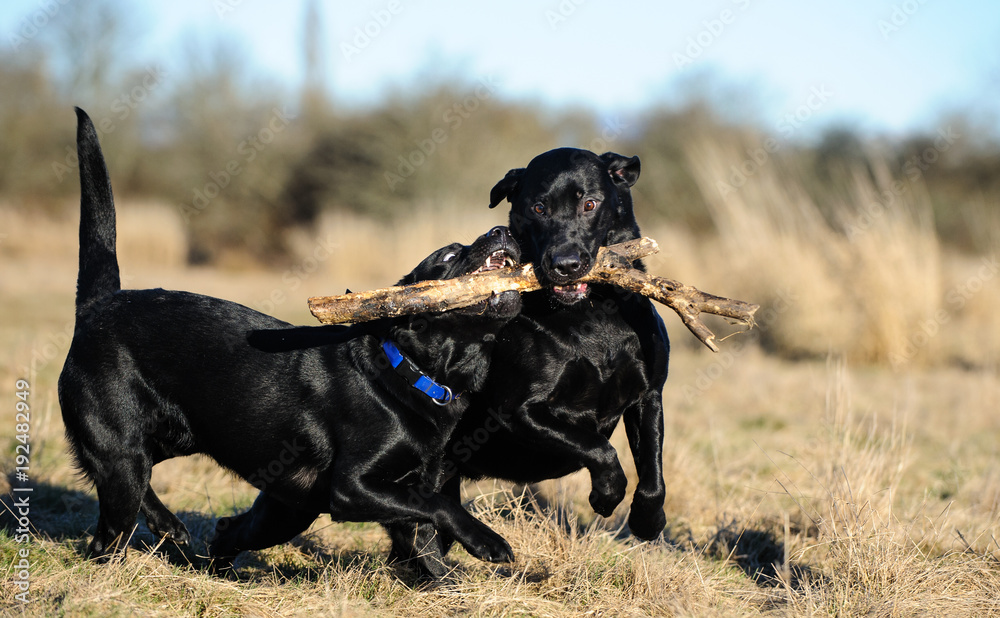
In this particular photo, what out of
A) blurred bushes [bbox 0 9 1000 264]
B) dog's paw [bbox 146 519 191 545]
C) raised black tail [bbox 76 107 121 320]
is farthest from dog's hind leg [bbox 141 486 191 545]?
blurred bushes [bbox 0 9 1000 264]

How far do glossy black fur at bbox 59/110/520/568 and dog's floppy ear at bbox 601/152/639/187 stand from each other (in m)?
0.67

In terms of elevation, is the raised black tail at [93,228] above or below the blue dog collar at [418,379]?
above

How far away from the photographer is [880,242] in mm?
8688

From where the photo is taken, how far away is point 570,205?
3805 millimetres

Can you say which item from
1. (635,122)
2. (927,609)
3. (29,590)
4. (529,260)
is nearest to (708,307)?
(529,260)

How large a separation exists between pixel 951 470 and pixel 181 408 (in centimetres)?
448

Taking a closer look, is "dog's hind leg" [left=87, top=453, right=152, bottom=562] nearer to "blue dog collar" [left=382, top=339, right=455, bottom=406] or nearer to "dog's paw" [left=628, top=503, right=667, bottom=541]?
"blue dog collar" [left=382, top=339, right=455, bottom=406]

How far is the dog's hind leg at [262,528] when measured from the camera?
3547 mm

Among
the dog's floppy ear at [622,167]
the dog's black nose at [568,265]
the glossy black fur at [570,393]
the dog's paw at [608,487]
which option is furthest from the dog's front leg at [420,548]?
the dog's floppy ear at [622,167]

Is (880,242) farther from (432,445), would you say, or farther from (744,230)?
(432,445)

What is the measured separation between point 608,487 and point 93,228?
8.10 ft

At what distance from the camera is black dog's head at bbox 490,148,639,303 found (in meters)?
3.61

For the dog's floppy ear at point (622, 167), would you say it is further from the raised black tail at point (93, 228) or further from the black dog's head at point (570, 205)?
the raised black tail at point (93, 228)

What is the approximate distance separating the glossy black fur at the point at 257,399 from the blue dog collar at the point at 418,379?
33 millimetres
